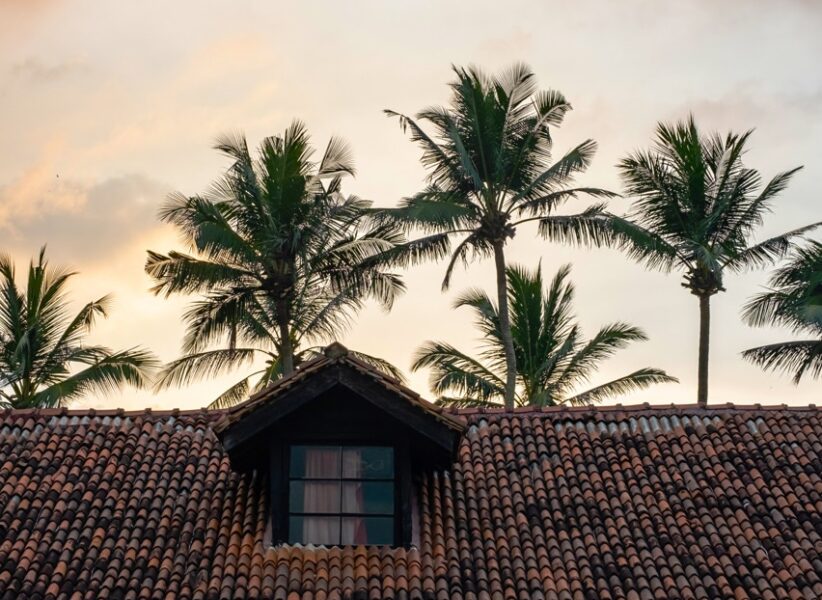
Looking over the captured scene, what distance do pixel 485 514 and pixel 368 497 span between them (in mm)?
1433

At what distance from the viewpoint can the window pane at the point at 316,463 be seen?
1823 cm

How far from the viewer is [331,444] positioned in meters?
18.4

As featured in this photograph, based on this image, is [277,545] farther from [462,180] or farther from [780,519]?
[462,180]

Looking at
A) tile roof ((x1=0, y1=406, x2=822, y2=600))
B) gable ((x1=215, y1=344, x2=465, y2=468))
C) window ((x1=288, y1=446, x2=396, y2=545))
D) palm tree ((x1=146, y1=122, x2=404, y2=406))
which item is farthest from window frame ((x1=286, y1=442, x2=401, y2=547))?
palm tree ((x1=146, y1=122, x2=404, y2=406))

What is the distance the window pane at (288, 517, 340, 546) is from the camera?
18.0 meters

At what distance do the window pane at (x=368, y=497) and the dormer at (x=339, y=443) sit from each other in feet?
0.04

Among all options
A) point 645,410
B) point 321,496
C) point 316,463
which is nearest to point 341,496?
point 321,496

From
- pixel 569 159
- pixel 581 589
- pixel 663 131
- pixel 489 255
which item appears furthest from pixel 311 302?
pixel 581 589

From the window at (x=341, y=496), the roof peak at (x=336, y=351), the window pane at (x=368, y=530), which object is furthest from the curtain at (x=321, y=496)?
the roof peak at (x=336, y=351)

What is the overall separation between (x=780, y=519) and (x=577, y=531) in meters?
2.46

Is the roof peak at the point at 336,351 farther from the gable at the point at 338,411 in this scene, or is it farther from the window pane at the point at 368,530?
the window pane at the point at 368,530

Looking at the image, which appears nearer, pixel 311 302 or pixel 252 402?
pixel 252 402

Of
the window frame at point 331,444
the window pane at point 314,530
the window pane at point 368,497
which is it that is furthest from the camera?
the window pane at point 368,497

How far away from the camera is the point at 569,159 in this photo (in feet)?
105
